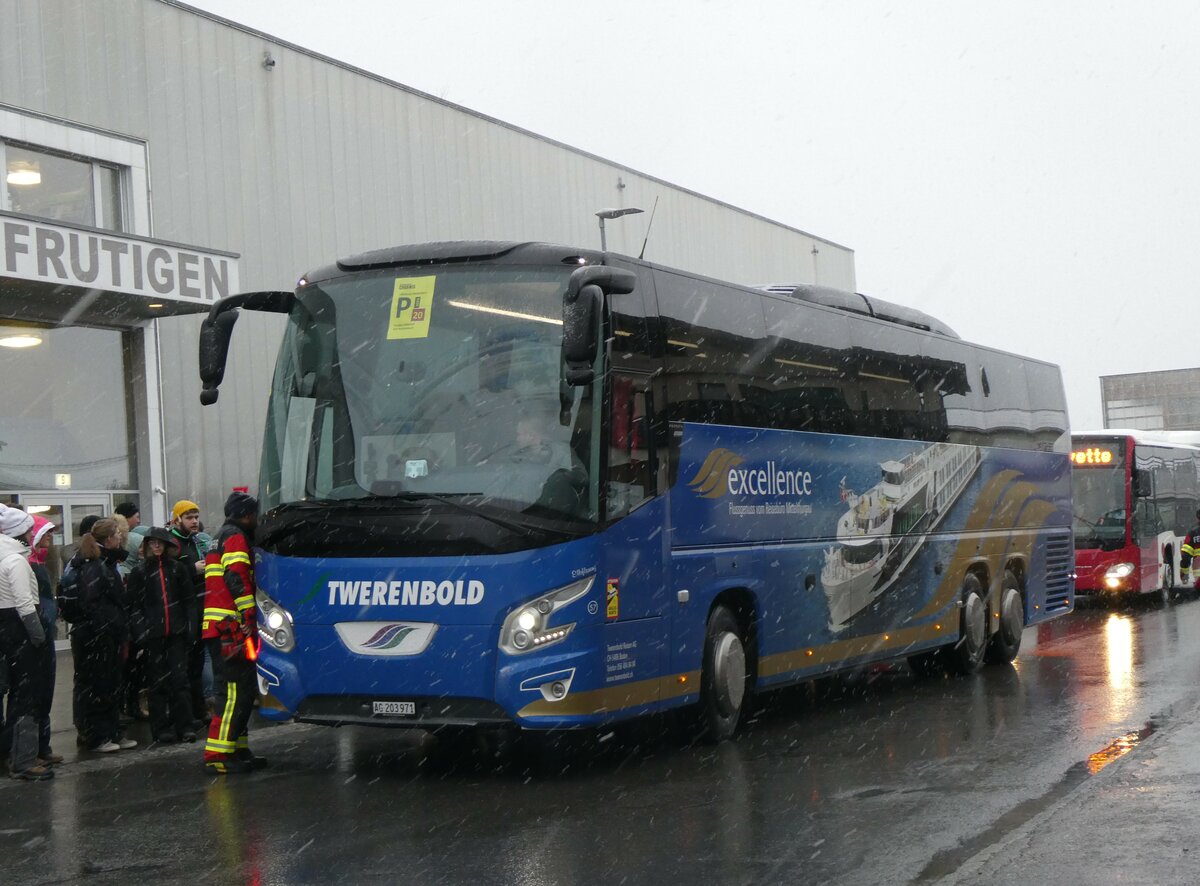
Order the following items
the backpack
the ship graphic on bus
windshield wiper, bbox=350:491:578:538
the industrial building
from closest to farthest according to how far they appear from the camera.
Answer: windshield wiper, bbox=350:491:578:538
the backpack
the ship graphic on bus
the industrial building

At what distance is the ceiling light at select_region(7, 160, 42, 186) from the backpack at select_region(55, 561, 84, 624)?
32.3 ft

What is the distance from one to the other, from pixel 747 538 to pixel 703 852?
14.3ft

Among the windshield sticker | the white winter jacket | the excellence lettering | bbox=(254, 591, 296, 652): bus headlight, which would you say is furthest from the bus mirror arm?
the excellence lettering

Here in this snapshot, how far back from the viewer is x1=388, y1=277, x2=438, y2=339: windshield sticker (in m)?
9.63

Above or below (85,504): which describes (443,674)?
below

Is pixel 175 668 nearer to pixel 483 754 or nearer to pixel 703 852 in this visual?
pixel 483 754

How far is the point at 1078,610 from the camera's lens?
1033 inches

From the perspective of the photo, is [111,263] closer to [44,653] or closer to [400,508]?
[44,653]

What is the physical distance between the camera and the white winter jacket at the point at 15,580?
9.80 meters

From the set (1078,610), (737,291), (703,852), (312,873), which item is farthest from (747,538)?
(1078,610)

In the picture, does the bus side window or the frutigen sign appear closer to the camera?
the bus side window

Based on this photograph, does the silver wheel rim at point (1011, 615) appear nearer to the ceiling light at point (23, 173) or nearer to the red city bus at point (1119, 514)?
the red city bus at point (1119, 514)

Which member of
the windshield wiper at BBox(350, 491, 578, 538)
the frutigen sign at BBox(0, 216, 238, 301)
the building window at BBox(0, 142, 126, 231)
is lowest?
the windshield wiper at BBox(350, 491, 578, 538)

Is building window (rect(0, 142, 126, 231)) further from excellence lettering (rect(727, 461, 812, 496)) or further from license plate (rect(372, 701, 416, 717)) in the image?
license plate (rect(372, 701, 416, 717))
